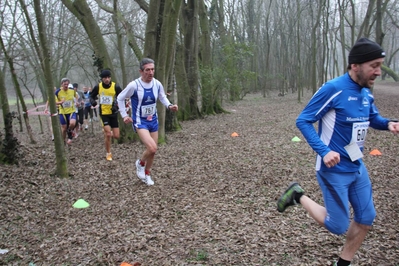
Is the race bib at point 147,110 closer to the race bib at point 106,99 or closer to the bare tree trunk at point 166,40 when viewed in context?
the race bib at point 106,99

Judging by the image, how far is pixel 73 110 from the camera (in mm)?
10641

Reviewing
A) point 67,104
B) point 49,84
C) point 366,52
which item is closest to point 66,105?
point 67,104

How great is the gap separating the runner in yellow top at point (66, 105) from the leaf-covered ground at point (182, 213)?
1.73 m

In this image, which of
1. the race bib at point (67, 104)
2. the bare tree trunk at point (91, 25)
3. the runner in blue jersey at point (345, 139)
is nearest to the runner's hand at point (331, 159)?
the runner in blue jersey at point (345, 139)

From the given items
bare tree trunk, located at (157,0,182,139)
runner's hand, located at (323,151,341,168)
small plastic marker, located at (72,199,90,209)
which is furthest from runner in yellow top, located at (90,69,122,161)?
runner's hand, located at (323,151,341,168)

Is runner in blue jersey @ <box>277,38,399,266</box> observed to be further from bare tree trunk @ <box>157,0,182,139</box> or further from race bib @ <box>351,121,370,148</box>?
bare tree trunk @ <box>157,0,182,139</box>

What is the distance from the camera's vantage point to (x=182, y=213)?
200 inches

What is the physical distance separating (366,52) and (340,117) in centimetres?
57

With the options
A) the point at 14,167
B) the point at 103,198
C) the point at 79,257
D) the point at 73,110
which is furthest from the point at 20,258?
the point at 73,110

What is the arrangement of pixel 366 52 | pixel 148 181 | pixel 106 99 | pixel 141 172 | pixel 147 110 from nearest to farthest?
pixel 366 52
pixel 147 110
pixel 148 181
pixel 141 172
pixel 106 99

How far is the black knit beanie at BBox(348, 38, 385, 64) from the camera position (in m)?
2.78

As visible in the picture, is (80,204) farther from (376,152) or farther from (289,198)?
(376,152)

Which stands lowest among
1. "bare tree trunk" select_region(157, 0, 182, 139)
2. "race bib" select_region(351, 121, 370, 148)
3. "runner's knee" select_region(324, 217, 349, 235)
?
"runner's knee" select_region(324, 217, 349, 235)

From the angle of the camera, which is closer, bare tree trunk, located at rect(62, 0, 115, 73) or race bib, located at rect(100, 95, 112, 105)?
race bib, located at rect(100, 95, 112, 105)
